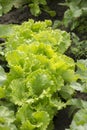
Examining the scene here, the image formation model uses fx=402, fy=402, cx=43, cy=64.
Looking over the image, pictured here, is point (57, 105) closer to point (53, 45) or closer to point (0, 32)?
point (53, 45)

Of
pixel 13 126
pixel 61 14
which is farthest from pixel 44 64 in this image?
pixel 61 14

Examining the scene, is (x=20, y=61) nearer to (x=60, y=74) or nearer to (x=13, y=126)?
(x=60, y=74)

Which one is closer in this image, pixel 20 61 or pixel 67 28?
pixel 20 61

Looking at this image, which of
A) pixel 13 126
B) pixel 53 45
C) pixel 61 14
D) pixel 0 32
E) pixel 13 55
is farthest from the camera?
pixel 61 14

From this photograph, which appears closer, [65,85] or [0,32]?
[65,85]

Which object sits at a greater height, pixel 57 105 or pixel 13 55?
pixel 13 55

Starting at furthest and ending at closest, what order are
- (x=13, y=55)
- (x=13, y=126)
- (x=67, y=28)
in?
(x=67, y=28), (x=13, y=55), (x=13, y=126)

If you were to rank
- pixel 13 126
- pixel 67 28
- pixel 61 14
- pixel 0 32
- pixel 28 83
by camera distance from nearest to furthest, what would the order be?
pixel 13 126 → pixel 28 83 → pixel 0 32 → pixel 67 28 → pixel 61 14

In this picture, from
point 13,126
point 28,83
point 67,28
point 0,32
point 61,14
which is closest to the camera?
point 13,126

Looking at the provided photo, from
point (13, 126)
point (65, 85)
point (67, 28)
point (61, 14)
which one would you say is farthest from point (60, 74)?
point (61, 14)
